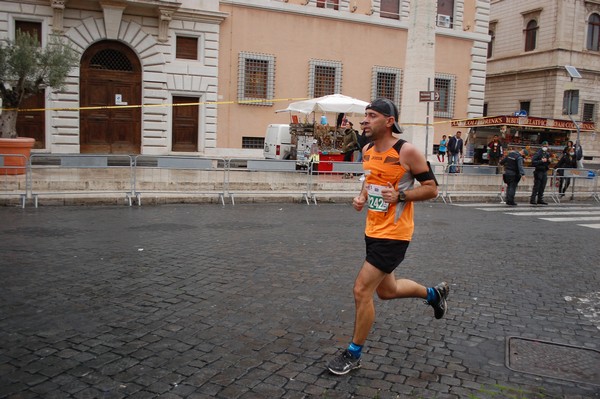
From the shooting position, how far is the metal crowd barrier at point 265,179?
47.6 feet

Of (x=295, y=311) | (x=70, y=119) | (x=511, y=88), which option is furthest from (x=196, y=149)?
(x=511, y=88)

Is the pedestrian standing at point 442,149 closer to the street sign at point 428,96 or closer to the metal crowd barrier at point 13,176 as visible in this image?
the street sign at point 428,96

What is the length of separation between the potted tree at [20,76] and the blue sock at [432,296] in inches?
466

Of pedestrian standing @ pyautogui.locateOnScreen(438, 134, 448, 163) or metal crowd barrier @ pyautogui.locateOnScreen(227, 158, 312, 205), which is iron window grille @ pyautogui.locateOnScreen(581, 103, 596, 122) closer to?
pedestrian standing @ pyautogui.locateOnScreen(438, 134, 448, 163)

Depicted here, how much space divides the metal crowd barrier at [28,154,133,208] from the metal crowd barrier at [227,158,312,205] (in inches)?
97.6

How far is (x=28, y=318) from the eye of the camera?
4973 mm

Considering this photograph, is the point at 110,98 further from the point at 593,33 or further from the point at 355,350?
the point at 593,33

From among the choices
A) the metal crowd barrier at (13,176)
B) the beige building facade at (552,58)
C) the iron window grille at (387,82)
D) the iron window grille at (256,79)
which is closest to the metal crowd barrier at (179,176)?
the metal crowd barrier at (13,176)

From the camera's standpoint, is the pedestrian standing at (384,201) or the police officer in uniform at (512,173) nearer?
the pedestrian standing at (384,201)

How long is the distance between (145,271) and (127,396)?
3317 millimetres

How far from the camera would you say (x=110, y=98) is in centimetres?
2428

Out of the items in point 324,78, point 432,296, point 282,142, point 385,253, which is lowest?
point 432,296

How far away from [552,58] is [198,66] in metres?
25.7

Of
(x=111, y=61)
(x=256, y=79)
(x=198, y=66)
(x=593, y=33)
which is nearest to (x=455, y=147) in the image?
(x=256, y=79)
